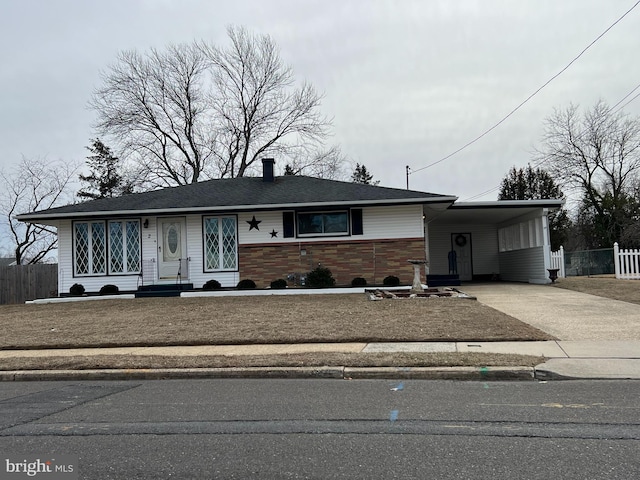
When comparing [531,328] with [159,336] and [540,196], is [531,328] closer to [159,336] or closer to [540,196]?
[159,336]

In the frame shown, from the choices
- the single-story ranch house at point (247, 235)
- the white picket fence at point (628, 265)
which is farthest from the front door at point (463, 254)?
the white picket fence at point (628, 265)

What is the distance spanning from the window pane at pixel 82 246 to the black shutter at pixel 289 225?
738 centimetres

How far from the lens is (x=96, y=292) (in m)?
18.7

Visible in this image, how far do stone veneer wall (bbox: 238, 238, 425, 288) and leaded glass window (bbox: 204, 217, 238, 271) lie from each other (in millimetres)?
1044

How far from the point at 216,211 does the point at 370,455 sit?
1492cm

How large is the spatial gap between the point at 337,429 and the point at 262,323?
6.64m

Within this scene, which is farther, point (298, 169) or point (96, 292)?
point (298, 169)

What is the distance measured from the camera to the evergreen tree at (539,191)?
44.7m

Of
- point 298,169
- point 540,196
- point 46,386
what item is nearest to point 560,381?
point 46,386

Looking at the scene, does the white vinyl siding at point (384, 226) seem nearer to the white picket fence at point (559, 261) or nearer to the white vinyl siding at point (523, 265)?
the white vinyl siding at point (523, 265)

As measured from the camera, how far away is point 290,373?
294 inches

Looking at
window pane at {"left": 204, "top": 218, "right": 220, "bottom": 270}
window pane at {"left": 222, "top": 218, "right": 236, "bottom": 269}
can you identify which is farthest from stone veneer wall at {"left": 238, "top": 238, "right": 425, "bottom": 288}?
window pane at {"left": 204, "top": 218, "right": 220, "bottom": 270}

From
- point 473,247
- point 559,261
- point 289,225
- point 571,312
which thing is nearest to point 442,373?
point 571,312

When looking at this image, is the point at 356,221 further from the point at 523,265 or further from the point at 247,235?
the point at 523,265
